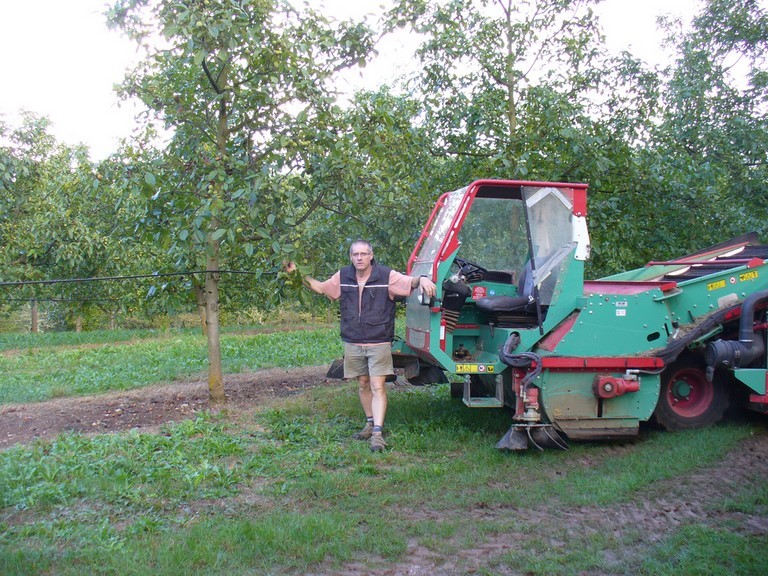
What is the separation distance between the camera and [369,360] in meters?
7.14

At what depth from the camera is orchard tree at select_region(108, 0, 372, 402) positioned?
7102mm

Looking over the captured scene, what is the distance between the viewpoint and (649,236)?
1051cm

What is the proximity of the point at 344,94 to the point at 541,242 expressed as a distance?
8.62ft

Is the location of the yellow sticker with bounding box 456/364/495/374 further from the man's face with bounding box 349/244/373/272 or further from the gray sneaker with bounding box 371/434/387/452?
→ the man's face with bounding box 349/244/373/272

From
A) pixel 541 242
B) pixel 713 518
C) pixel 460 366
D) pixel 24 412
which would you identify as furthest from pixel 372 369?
pixel 24 412

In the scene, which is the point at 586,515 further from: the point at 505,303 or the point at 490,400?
the point at 505,303

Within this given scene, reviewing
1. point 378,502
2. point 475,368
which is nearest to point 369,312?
point 475,368

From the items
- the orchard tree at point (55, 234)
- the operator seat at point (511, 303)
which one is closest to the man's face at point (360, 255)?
the operator seat at point (511, 303)

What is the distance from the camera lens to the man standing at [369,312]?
7.03m

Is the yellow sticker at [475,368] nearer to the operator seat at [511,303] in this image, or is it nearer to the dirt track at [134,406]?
the operator seat at [511,303]

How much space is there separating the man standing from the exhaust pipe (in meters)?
2.80

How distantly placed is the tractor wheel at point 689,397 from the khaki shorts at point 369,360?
262 centimetres

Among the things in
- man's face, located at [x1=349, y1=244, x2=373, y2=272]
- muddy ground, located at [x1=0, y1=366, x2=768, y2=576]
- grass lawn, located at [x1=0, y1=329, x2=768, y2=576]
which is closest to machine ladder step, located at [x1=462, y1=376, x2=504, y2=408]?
grass lawn, located at [x1=0, y1=329, x2=768, y2=576]

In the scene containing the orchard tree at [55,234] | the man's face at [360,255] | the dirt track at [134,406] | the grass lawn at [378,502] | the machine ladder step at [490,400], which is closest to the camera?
the grass lawn at [378,502]
